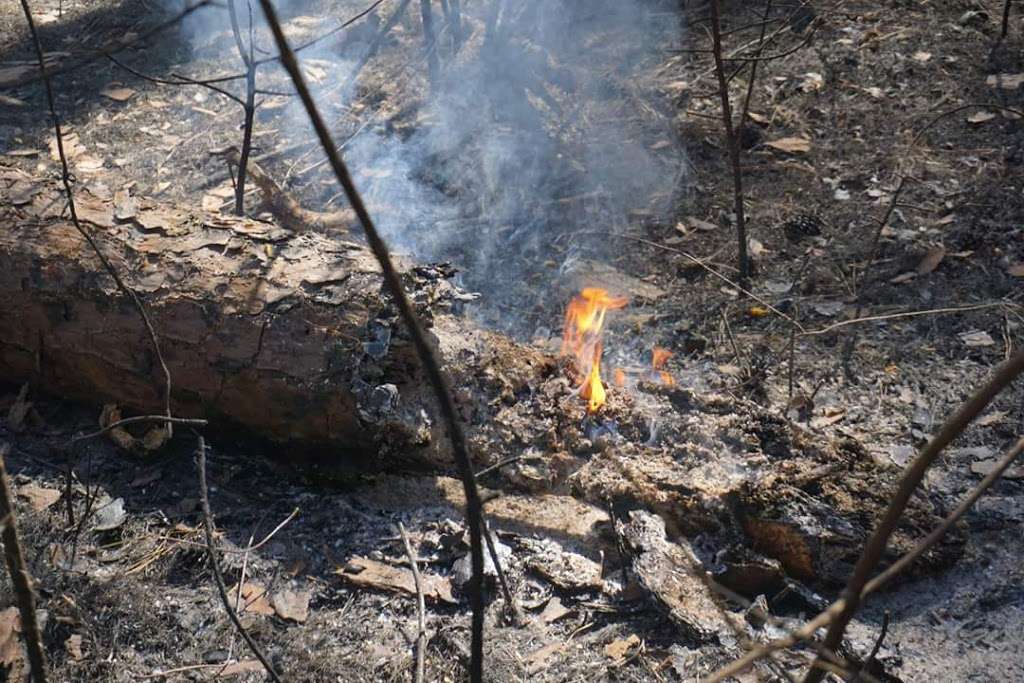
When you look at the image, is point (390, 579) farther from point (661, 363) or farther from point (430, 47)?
point (430, 47)

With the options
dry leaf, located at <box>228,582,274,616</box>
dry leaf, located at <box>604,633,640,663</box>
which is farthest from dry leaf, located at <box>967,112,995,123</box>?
dry leaf, located at <box>228,582,274,616</box>

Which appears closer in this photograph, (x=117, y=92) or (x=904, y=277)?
(x=904, y=277)

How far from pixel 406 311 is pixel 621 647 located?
5.99ft

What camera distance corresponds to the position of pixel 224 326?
9.43ft

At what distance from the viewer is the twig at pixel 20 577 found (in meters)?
1.39

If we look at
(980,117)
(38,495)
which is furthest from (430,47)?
(38,495)

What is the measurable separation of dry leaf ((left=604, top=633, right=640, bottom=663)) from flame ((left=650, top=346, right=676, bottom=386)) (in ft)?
4.72

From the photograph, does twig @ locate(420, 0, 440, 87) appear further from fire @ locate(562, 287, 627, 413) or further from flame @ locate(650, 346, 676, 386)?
flame @ locate(650, 346, 676, 386)

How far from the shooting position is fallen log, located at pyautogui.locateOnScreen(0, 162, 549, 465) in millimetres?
2865

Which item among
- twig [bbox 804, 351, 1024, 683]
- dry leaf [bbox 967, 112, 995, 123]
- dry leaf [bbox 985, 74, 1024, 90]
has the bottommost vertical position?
dry leaf [bbox 967, 112, 995, 123]

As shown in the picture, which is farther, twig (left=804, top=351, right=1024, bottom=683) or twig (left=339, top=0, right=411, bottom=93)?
twig (left=339, top=0, right=411, bottom=93)

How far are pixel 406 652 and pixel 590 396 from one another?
4.62ft

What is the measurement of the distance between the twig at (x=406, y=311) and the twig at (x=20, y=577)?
0.79 m

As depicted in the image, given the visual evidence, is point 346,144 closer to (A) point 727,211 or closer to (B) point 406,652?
(A) point 727,211
